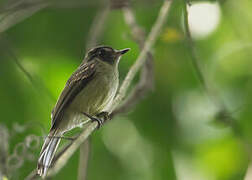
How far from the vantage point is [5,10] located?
3426 mm

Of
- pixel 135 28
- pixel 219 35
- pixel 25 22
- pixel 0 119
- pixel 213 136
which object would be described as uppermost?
pixel 25 22

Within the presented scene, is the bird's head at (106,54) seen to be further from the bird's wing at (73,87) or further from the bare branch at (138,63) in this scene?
the bare branch at (138,63)

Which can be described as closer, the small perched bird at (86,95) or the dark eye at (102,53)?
the small perched bird at (86,95)

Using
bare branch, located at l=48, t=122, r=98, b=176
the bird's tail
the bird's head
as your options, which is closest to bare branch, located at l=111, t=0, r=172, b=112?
bare branch, located at l=48, t=122, r=98, b=176

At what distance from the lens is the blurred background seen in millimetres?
5219

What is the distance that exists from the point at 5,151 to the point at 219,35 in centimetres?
363

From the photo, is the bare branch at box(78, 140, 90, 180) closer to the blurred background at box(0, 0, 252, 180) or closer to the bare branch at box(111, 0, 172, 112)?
the bare branch at box(111, 0, 172, 112)

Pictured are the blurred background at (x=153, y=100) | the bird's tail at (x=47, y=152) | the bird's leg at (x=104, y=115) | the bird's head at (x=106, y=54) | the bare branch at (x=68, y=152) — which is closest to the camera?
the bare branch at (x=68, y=152)

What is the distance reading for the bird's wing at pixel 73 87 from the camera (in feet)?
15.4

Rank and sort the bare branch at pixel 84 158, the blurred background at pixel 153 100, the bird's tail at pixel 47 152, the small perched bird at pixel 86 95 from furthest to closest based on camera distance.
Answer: the blurred background at pixel 153 100, the small perched bird at pixel 86 95, the bird's tail at pixel 47 152, the bare branch at pixel 84 158

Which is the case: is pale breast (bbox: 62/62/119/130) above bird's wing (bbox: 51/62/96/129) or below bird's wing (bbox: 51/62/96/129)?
below

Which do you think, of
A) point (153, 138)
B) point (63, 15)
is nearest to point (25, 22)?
point (63, 15)

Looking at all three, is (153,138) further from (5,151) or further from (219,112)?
(5,151)

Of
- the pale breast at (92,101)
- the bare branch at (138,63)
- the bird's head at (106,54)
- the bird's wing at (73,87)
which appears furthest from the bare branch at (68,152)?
the bird's head at (106,54)
